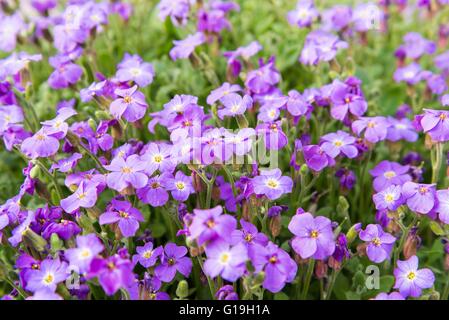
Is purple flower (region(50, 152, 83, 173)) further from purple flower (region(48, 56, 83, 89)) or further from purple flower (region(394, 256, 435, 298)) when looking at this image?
purple flower (region(394, 256, 435, 298))

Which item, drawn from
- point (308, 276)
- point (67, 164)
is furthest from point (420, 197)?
point (67, 164)

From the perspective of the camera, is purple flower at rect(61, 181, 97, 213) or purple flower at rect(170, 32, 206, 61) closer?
purple flower at rect(61, 181, 97, 213)

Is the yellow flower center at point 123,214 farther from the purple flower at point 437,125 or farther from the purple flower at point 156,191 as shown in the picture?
the purple flower at point 437,125

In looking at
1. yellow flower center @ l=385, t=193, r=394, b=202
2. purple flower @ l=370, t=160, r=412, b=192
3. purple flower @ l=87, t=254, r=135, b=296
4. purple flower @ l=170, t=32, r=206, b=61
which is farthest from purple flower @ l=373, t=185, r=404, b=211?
purple flower @ l=170, t=32, r=206, b=61

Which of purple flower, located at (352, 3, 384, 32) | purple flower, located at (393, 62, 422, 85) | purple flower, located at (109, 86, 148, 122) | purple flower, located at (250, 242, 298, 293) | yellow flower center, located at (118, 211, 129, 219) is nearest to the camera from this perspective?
purple flower, located at (250, 242, 298, 293)

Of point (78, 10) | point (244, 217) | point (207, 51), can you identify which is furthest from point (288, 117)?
point (78, 10)

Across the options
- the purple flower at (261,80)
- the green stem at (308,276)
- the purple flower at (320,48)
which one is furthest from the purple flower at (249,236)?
the purple flower at (320,48)
